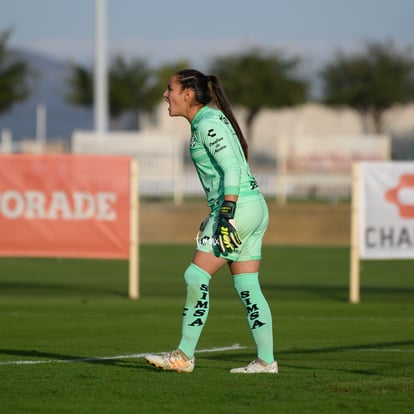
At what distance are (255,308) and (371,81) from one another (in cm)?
6859

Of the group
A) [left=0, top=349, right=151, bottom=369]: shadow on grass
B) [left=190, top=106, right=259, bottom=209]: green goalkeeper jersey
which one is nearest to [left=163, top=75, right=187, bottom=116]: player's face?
[left=190, top=106, right=259, bottom=209]: green goalkeeper jersey

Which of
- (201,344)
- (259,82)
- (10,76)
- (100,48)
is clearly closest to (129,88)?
(259,82)

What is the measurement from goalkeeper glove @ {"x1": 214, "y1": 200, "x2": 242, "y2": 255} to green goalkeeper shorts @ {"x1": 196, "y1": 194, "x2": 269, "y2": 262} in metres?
0.10

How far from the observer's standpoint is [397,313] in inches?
581

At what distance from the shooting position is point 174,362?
343 inches

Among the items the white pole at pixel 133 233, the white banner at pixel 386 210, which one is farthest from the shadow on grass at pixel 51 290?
the white banner at pixel 386 210

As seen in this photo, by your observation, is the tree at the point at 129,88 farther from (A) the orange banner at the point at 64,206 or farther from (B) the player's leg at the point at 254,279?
(B) the player's leg at the point at 254,279

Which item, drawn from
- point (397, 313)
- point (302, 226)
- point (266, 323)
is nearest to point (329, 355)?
point (266, 323)

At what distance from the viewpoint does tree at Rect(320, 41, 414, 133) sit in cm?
7612

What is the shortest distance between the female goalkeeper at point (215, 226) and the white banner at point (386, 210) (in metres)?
7.64

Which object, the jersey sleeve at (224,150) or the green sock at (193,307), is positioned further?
the green sock at (193,307)

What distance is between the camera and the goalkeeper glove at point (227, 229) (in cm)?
842

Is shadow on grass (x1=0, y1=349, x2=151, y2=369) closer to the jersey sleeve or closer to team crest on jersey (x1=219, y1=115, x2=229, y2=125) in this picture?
A: the jersey sleeve

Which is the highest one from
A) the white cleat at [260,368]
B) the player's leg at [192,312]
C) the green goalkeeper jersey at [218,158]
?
the green goalkeeper jersey at [218,158]
